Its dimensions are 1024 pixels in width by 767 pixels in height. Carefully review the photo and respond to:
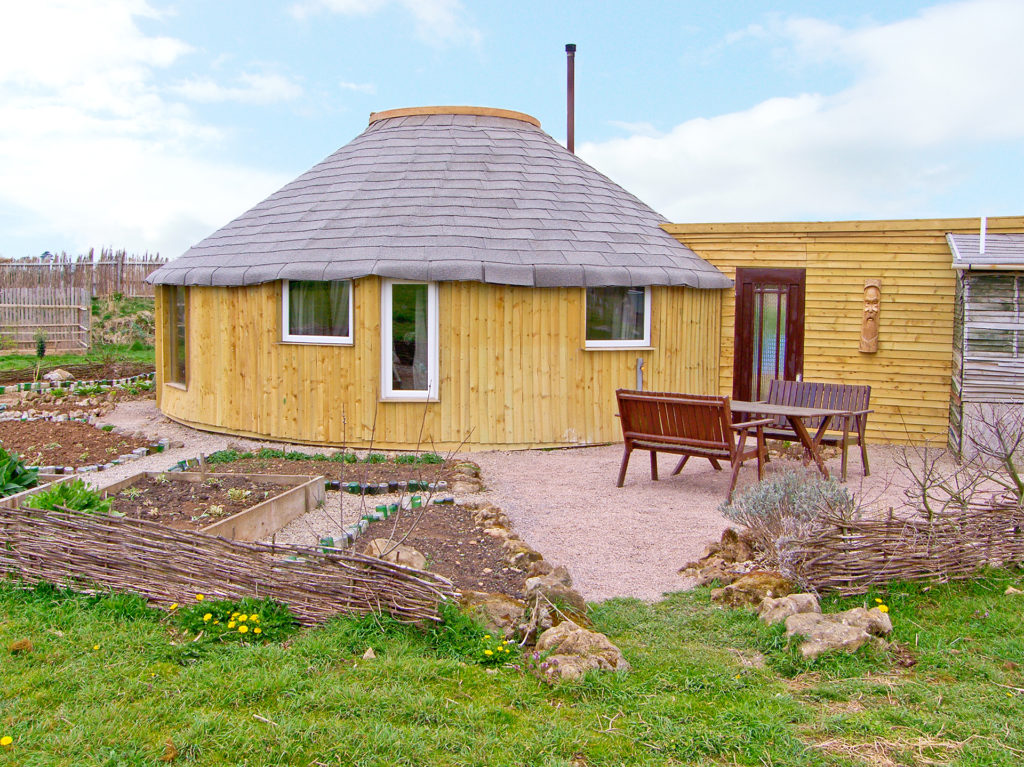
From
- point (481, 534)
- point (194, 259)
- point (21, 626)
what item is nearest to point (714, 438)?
point (481, 534)

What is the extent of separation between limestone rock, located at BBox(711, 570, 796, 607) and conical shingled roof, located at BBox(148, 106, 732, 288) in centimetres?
580

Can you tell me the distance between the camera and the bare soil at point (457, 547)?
17.2 feet

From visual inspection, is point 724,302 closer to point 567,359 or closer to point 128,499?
point 567,359

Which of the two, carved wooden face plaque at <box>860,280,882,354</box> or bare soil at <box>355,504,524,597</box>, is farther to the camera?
carved wooden face plaque at <box>860,280,882,354</box>

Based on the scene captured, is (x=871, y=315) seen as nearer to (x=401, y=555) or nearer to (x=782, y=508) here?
(x=782, y=508)

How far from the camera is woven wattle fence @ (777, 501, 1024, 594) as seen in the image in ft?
16.2

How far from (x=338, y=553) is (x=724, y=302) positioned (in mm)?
9041

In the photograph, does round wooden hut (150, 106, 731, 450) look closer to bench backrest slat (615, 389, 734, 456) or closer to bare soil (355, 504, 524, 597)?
bench backrest slat (615, 389, 734, 456)

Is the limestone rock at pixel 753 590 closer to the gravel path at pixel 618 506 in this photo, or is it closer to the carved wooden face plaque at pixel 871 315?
the gravel path at pixel 618 506

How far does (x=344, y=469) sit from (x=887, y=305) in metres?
7.44

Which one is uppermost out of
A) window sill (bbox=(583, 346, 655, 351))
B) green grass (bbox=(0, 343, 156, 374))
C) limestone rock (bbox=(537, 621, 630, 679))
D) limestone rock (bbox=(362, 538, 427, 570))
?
window sill (bbox=(583, 346, 655, 351))

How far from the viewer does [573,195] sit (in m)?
12.3

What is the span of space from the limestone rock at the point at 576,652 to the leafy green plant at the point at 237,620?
1.29 meters

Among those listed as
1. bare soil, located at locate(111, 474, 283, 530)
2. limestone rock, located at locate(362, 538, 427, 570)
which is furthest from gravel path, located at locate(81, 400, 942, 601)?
bare soil, located at locate(111, 474, 283, 530)
